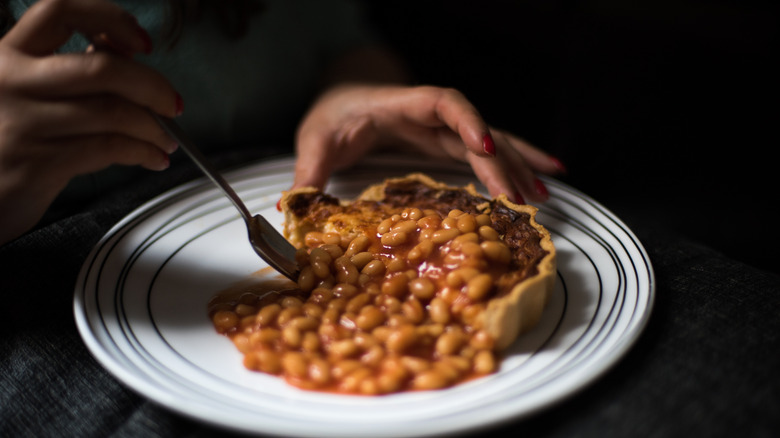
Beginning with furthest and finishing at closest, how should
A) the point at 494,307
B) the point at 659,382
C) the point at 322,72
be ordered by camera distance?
the point at 322,72, the point at 494,307, the point at 659,382

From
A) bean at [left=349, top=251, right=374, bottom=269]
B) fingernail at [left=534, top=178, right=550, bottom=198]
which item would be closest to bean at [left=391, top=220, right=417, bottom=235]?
bean at [left=349, top=251, right=374, bottom=269]

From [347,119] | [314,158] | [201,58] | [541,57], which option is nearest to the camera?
[314,158]

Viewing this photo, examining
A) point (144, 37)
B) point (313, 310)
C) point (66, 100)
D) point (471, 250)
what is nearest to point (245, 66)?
point (144, 37)

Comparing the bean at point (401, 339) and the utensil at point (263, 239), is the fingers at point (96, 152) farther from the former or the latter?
the bean at point (401, 339)

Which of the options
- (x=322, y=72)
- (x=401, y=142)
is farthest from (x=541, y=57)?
(x=401, y=142)

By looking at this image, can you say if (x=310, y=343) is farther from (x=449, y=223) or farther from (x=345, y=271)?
(x=449, y=223)

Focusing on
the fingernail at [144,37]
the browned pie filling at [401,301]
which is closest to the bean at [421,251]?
the browned pie filling at [401,301]

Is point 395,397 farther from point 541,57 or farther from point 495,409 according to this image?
point 541,57
